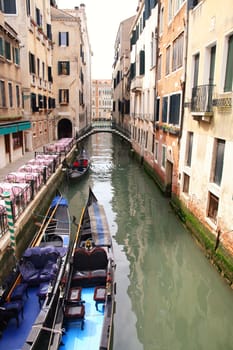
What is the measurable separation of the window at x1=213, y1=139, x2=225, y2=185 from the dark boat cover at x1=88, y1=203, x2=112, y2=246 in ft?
12.1

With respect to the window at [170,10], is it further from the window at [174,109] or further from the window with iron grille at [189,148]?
the window with iron grille at [189,148]

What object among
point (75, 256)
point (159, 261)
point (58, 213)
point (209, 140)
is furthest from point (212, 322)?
point (58, 213)

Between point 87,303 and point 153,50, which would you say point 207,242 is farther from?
point 153,50

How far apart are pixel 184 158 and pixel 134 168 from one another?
36.8 ft

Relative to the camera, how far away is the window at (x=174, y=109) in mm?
12636

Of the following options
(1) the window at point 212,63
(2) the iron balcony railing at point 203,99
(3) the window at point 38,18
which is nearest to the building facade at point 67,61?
(3) the window at point 38,18

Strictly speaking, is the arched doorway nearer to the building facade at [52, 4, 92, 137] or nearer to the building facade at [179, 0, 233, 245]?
the building facade at [52, 4, 92, 137]

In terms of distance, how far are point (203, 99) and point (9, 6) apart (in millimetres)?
16232

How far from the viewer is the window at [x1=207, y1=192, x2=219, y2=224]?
8.87 metres

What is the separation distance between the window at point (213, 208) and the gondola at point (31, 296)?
14.9 ft

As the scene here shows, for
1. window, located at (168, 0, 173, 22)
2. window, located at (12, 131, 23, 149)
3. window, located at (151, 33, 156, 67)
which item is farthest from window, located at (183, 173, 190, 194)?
window, located at (12, 131, 23, 149)

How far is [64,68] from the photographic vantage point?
3038cm

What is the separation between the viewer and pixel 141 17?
2278 cm

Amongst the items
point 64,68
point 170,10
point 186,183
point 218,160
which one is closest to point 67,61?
point 64,68
